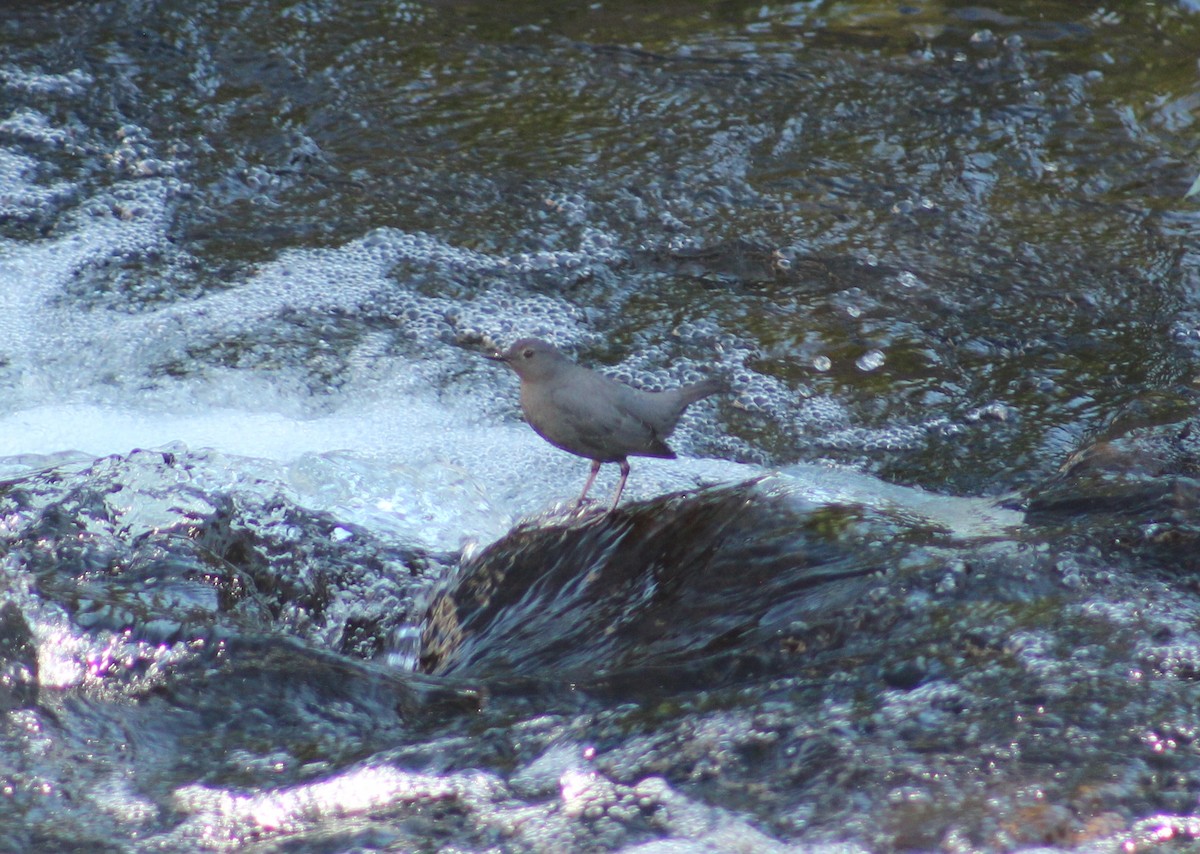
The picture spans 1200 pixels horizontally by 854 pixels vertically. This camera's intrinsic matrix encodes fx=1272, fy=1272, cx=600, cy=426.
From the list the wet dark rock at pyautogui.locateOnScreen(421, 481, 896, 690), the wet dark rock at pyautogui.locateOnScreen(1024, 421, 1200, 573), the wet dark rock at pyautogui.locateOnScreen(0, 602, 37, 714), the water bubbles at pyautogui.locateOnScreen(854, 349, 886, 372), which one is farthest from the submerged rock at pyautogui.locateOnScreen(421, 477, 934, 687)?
the water bubbles at pyautogui.locateOnScreen(854, 349, 886, 372)

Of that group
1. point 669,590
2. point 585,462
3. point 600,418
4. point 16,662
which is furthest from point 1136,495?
point 16,662

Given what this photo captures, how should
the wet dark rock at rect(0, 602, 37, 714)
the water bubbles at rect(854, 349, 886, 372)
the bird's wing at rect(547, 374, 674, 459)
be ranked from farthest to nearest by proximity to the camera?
the water bubbles at rect(854, 349, 886, 372) < the bird's wing at rect(547, 374, 674, 459) < the wet dark rock at rect(0, 602, 37, 714)

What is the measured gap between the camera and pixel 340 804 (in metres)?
2.41

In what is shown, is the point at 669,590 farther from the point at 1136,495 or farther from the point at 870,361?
the point at 870,361

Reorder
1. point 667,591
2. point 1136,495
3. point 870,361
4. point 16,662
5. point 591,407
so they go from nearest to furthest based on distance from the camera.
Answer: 1. point 16,662
2. point 667,591
3. point 1136,495
4. point 591,407
5. point 870,361

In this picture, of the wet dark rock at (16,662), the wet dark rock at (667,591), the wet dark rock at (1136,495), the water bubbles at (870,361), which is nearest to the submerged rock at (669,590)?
the wet dark rock at (667,591)

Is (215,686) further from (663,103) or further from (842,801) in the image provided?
(663,103)

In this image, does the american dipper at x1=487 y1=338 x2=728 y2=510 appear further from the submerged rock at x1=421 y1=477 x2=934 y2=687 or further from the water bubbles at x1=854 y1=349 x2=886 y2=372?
the water bubbles at x1=854 y1=349 x2=886 y2=372

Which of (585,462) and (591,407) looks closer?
(591,407)

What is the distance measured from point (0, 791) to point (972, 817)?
1.82m

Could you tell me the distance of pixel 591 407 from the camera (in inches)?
138

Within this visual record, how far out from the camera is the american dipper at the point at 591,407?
353cm

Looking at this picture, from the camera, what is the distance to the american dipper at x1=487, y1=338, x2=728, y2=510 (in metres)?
3.53

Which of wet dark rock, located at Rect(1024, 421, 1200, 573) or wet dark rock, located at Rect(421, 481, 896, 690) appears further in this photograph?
wet dark rock, located at Rect(1024, 421, 1200, 573)
